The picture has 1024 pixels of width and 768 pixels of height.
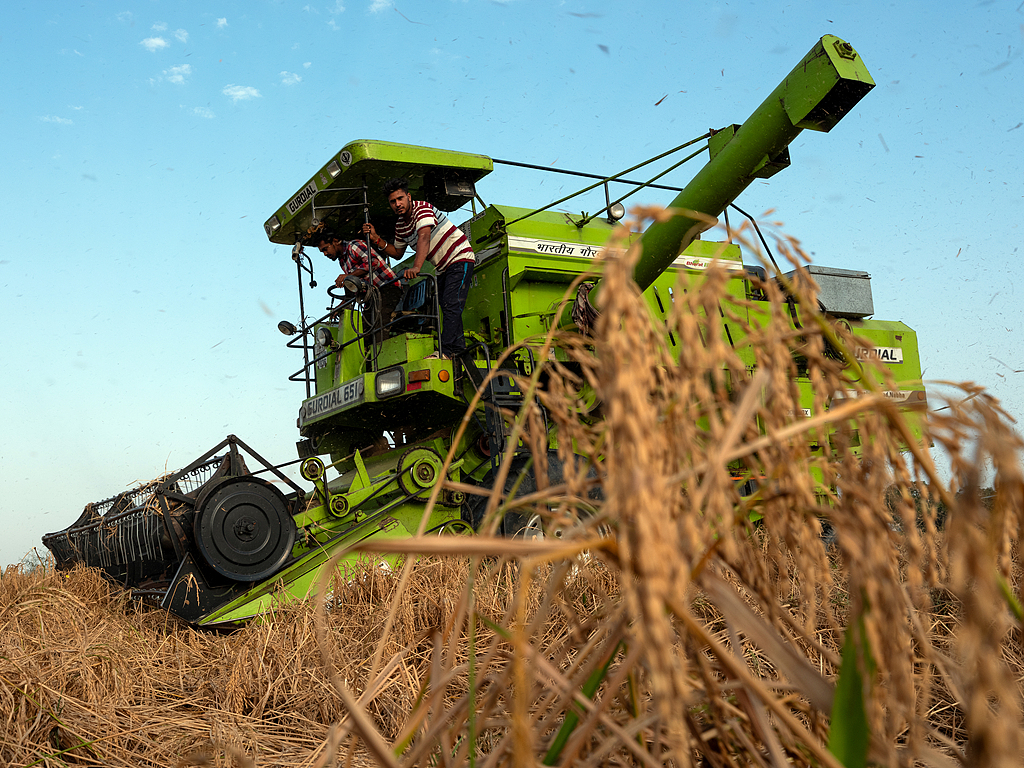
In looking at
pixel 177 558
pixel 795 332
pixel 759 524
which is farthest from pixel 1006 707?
pixel 759 524

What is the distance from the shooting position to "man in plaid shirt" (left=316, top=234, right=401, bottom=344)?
6531 mm

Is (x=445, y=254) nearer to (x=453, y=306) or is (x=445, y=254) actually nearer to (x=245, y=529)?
(x=453, y=306)

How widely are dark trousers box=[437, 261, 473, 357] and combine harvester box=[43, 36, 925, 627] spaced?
0.09 metres

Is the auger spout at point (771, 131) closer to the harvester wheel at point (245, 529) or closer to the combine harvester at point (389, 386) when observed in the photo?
the combine harvester at point (389, 386)

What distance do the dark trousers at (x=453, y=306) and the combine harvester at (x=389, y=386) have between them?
0.31 ft

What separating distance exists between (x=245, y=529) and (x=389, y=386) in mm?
1517

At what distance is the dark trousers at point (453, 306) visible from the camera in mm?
6203

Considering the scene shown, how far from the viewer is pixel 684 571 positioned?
0.66 metres

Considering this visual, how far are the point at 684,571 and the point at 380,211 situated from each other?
6715 millimetres

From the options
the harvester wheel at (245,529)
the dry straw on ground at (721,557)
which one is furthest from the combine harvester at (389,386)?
the dry straw on ground at (721,557)

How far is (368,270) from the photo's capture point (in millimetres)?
6520

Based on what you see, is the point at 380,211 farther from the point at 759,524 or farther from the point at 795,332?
the point at 795,332

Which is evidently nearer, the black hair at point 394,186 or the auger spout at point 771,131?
the auger spout at point 771,131

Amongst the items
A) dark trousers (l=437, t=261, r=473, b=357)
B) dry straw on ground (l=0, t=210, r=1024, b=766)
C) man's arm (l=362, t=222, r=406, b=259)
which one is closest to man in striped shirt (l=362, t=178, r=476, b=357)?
dark trousers (l=437, t=261, r=473, b=357)
